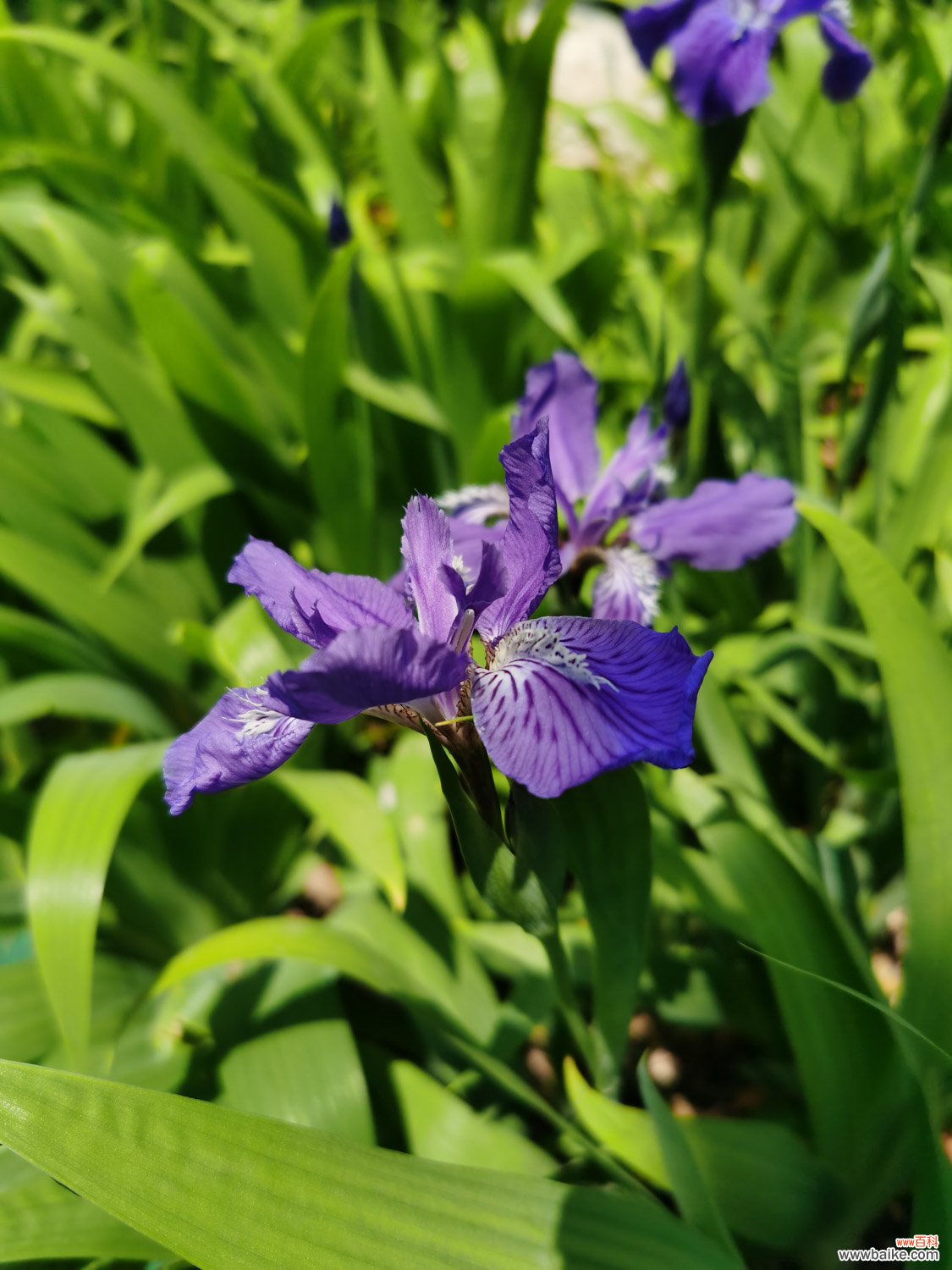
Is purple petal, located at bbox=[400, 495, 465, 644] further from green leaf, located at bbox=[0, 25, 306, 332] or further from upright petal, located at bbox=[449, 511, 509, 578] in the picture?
green leaf, located at bbox=[0, 25, 306, 332]

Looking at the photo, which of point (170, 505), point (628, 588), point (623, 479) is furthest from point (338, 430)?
point (628, 588)

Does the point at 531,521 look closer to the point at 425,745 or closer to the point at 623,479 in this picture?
the point at 623,479

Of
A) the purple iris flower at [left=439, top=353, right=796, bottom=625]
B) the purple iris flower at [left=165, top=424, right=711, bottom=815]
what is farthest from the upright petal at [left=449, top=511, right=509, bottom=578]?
the purple iris flower at [left=165, top=424, right=711, bottom=815]

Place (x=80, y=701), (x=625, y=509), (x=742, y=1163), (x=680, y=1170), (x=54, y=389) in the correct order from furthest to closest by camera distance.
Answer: (x=54, y=389), (x=80, y=701), (x=625, y=509), (x=742, y=1163), (x=680, y=1170)

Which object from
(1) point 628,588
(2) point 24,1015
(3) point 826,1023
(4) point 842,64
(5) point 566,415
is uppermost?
(4) point 842,64

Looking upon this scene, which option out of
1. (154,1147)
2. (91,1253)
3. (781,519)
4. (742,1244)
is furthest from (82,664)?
(742,1244)

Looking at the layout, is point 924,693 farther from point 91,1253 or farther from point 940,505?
point 91,1253
